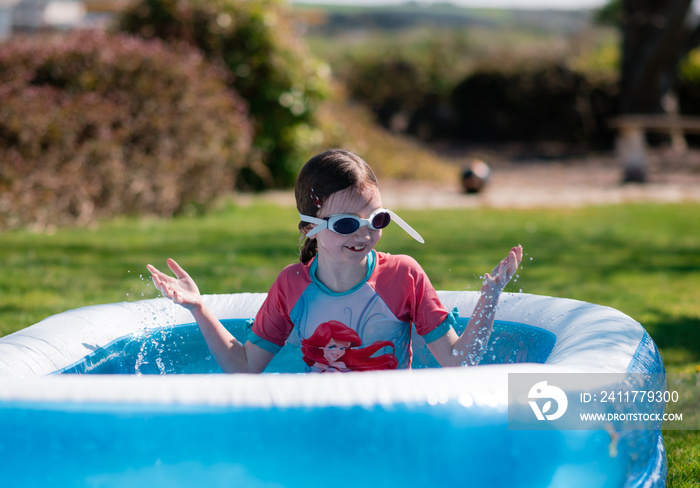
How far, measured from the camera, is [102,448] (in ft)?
6.23

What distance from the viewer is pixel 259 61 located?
438 inches

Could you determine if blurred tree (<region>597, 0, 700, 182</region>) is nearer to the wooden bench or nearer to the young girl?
the wooden bench

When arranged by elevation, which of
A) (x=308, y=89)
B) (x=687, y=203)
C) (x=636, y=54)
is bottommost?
(x=687, y=203)

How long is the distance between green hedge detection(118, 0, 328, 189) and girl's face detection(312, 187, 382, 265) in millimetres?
8187

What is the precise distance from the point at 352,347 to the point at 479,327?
49cm

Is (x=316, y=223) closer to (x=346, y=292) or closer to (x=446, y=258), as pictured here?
(x=346, y=292)

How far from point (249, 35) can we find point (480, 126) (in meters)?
11.3

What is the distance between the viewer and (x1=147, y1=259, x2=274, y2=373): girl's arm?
265 centimetres

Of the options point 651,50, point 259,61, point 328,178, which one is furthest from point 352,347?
point 651,50

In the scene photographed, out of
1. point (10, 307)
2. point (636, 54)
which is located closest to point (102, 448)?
point (10, 307)

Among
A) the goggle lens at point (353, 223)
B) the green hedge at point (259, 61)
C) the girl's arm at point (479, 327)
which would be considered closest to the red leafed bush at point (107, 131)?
the green hedge at point (259, 61)

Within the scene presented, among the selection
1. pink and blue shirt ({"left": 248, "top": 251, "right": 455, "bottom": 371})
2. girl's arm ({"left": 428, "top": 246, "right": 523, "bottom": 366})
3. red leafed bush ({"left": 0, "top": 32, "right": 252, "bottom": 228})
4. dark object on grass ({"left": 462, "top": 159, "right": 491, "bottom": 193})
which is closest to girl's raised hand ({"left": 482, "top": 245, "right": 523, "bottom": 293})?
girl's arm ({"left": 428, "top": 246, "right": 523, "bottom": 366})

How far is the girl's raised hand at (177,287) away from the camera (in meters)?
2.61

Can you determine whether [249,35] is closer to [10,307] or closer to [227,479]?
[10,307]
